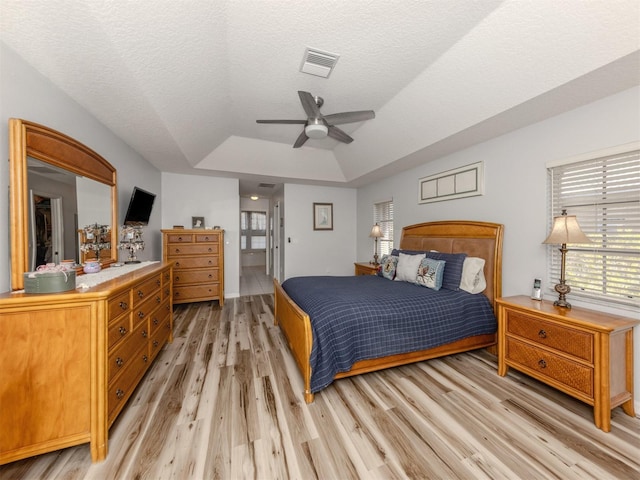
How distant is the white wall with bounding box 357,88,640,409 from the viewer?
1.98 metres

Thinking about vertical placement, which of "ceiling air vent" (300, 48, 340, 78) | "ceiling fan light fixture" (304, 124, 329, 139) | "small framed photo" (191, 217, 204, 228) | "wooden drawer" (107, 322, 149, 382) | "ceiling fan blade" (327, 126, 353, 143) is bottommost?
"wooden drawer" (107, 322, 149, 382)

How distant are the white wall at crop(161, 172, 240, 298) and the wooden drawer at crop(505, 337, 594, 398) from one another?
14.9 feet

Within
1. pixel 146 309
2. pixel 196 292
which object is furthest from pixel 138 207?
pixel 196 292

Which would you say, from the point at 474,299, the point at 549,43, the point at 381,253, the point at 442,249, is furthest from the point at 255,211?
the point at 549,43

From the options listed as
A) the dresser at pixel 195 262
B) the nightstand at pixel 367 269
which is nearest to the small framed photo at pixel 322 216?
the nightstand at pixel 367 269

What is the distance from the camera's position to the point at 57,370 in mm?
1381

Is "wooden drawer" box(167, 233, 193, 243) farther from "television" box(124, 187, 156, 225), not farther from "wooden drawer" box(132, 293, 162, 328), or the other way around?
"wooden drawer" box(132, 293, 162, 328)

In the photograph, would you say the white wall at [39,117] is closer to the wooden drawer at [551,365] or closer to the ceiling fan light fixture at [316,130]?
the ceiling fan light fixture at [316,130]

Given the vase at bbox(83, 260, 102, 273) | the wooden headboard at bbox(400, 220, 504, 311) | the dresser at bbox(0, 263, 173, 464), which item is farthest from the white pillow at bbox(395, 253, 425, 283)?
the vase at bbox(83, 260, 102, 273)

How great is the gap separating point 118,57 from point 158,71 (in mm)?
286

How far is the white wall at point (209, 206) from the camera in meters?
4.71

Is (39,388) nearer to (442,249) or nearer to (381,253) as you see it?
(442,249)

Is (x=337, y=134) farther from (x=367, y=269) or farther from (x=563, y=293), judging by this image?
(x=563, y=293)

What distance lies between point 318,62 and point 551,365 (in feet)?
10.5
